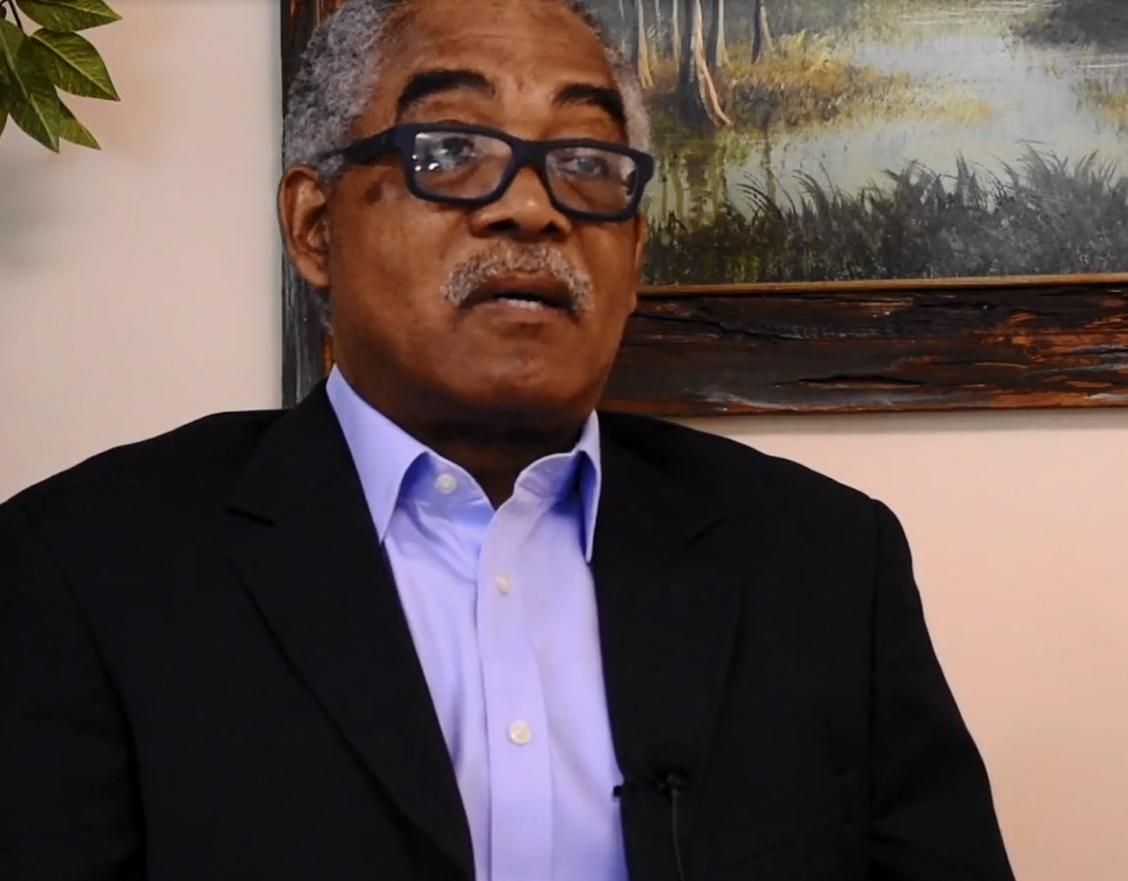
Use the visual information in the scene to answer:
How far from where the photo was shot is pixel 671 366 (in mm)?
1305

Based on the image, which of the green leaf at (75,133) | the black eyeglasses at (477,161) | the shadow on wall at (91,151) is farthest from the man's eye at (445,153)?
the shadow on wall at (91,151)

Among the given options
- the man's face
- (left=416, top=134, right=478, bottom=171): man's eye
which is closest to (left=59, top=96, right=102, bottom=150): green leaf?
the man's face

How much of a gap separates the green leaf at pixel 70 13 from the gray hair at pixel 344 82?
31 centimetres

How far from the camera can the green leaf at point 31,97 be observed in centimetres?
118

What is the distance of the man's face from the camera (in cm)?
88

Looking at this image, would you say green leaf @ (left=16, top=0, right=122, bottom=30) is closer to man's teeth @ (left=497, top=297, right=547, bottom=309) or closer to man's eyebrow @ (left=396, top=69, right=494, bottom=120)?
man's eyebrow @ (left=396, top=69, right=494, bottom=120)

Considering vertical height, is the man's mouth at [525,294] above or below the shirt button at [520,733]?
above

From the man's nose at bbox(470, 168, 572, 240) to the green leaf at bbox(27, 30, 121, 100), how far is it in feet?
1.79

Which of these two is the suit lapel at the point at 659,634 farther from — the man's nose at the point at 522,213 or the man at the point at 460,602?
the man's nose at the point at 522,213

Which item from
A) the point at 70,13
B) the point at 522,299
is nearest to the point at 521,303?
the point at 522,299

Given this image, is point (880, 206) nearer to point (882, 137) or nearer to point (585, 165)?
point (882, 137)

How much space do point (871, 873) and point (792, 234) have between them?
664 millimetres

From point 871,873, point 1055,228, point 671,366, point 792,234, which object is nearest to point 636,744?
point 871,873

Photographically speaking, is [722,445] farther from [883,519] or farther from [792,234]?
[792,234]
